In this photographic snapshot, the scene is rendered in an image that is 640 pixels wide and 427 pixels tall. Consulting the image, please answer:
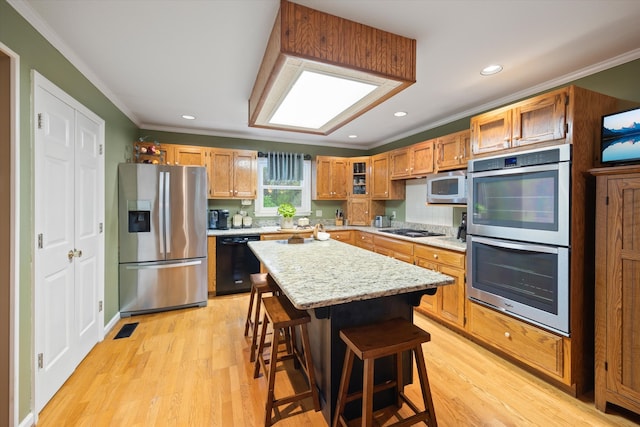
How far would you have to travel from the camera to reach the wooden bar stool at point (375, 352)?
4.22 ft

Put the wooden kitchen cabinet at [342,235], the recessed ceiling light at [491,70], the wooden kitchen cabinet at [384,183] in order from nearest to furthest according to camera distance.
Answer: the recessed ceiling light at [491,70]
the wooden kitchen cabinet at [384,183]
the wooden kitchen cabinet at [342,235]

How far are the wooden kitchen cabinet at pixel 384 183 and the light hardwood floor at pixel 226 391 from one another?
7.59 feet

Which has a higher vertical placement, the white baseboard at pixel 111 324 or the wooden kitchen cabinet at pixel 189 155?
the wooden kitchen cabinet at pixel 189 155

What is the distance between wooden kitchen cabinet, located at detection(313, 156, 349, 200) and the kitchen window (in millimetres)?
204

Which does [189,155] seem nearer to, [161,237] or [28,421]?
[161,237]

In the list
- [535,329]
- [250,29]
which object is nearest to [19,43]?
[250,29]

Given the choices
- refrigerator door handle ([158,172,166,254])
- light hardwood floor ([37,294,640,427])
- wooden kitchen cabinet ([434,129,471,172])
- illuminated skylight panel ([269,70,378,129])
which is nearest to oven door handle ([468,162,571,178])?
wooden kitchen cabinet ([434,129,471,172])

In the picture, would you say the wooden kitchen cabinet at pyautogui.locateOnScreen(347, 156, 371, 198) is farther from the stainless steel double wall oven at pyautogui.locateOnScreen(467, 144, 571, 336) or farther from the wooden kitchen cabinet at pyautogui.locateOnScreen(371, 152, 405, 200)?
the stainless steel double wall oven at pyautogui.locateOnScreen(467, 144, 571, 336)

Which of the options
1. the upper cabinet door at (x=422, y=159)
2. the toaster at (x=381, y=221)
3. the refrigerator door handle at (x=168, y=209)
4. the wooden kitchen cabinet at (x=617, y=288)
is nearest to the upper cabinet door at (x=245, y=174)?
the refrigerator door handle at (x=168, y=209)

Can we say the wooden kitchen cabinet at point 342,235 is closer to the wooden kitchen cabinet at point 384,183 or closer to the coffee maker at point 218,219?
the wooden kitchen cabinet at point 384,183

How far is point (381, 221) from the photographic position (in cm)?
482

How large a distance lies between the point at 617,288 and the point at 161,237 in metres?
4.09

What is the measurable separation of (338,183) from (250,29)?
10.8 ft

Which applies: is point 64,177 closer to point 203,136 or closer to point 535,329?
point 203,136
